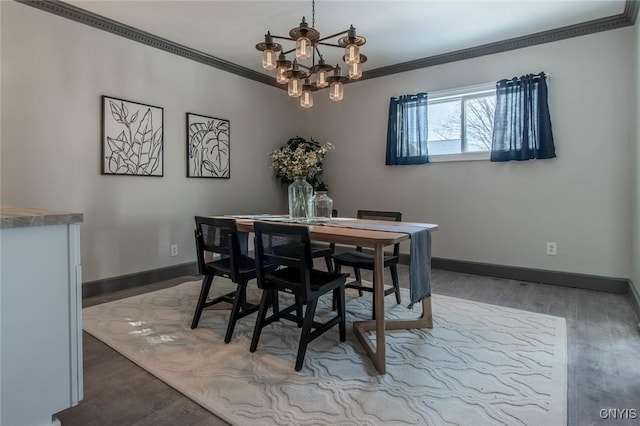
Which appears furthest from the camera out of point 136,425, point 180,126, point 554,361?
point 180,126

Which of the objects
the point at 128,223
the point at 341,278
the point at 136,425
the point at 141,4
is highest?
the point at 141,4

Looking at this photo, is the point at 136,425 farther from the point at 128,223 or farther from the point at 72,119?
the point at 72,119

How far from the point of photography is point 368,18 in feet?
10.4

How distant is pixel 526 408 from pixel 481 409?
205 mm

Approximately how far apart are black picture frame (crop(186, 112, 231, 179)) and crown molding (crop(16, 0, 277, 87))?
0.65 m

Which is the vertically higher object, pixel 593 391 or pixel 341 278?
pixel 341 278

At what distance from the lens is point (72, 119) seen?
3014 millimetres

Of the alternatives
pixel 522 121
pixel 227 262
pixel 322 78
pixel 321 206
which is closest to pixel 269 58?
pixel 322 78

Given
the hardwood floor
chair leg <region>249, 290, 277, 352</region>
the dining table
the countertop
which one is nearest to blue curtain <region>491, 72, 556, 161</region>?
the hardwood floor

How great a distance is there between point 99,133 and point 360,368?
3.01 m

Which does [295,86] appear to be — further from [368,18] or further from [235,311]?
[235,311]

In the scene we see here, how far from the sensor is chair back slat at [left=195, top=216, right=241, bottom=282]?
7.43 feet

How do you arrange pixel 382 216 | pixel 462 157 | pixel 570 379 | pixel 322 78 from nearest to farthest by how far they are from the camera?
pixel 570 379 < pixel 322 78 < pixel 382 216 < pixel 462 157

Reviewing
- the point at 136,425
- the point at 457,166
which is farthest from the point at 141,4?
the point at 457,166
